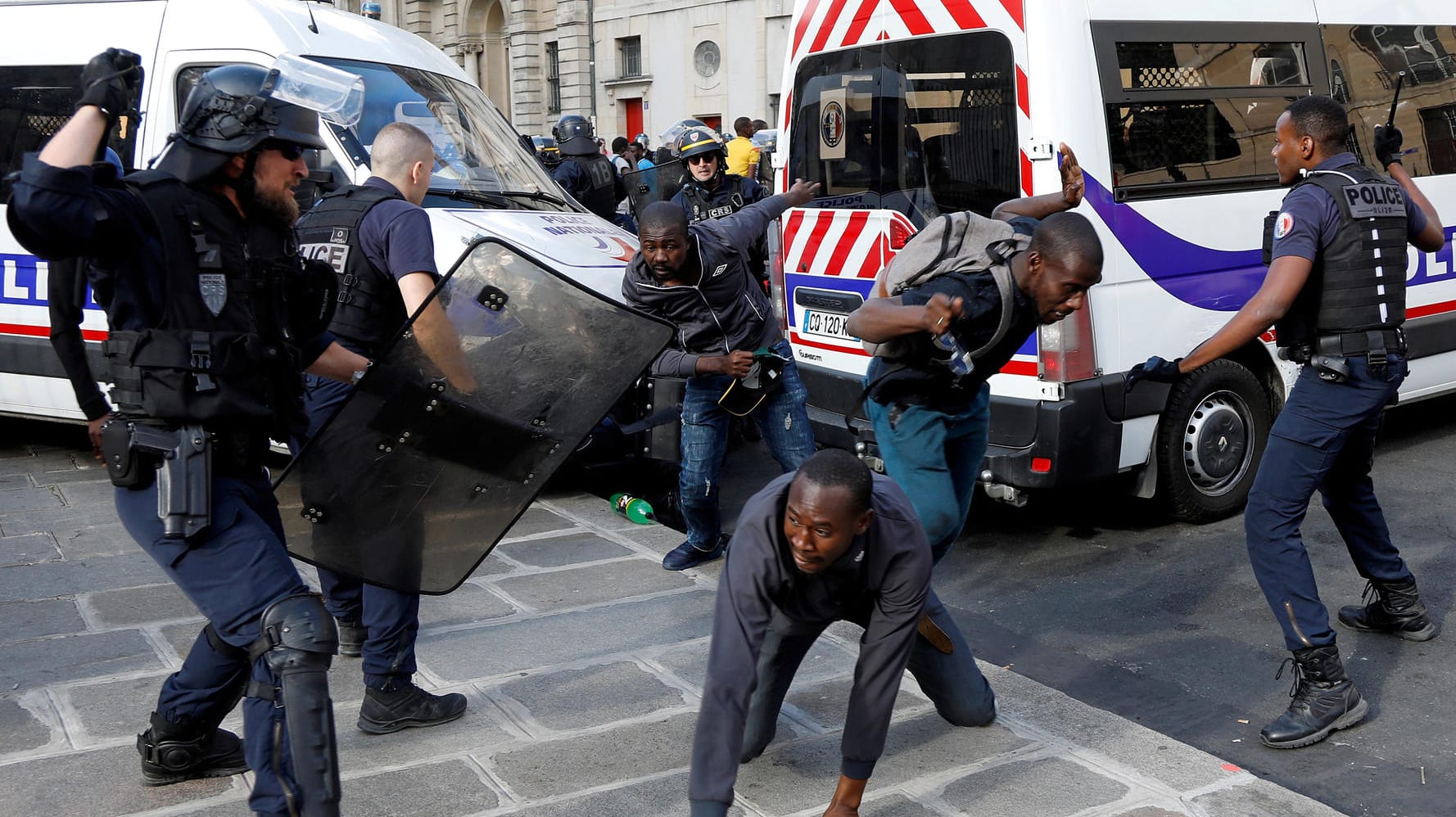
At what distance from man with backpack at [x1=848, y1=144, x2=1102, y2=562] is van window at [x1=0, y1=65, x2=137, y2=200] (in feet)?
17.4

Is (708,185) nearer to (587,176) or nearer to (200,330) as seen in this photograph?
(587,176)

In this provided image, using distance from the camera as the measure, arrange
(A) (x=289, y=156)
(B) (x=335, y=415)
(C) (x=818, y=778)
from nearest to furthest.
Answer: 1. (A) (x=289, y=156)
2. (B) (x=335, y=415)
3. (C) (x=818, y=778)

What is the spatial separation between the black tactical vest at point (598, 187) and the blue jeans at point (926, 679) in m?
6.22

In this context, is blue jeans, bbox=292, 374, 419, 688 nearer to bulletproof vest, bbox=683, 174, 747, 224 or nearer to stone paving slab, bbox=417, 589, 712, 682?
stone paving slab, bbox=417, 589, 712, 682

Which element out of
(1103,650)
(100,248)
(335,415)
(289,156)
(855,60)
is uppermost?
(855,60)

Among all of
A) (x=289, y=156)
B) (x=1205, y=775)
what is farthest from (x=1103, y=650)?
(x=289, y=156)

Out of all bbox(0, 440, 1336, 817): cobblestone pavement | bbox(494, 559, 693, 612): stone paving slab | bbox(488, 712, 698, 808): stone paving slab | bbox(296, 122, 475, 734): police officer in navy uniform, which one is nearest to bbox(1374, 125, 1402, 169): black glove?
bbox(0, 440, 1336, 817): cobblestone pavement

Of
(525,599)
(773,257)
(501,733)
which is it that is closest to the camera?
(501,733)

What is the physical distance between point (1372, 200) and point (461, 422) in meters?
2.75

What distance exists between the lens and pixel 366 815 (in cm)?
338

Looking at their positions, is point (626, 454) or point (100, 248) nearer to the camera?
point (100, 248)

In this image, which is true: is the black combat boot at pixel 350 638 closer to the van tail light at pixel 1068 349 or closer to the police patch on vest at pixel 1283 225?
the van tail light at pixel 1068 349

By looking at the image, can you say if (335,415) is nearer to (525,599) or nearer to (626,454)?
(525,599)

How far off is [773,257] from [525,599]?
248 centimetres
